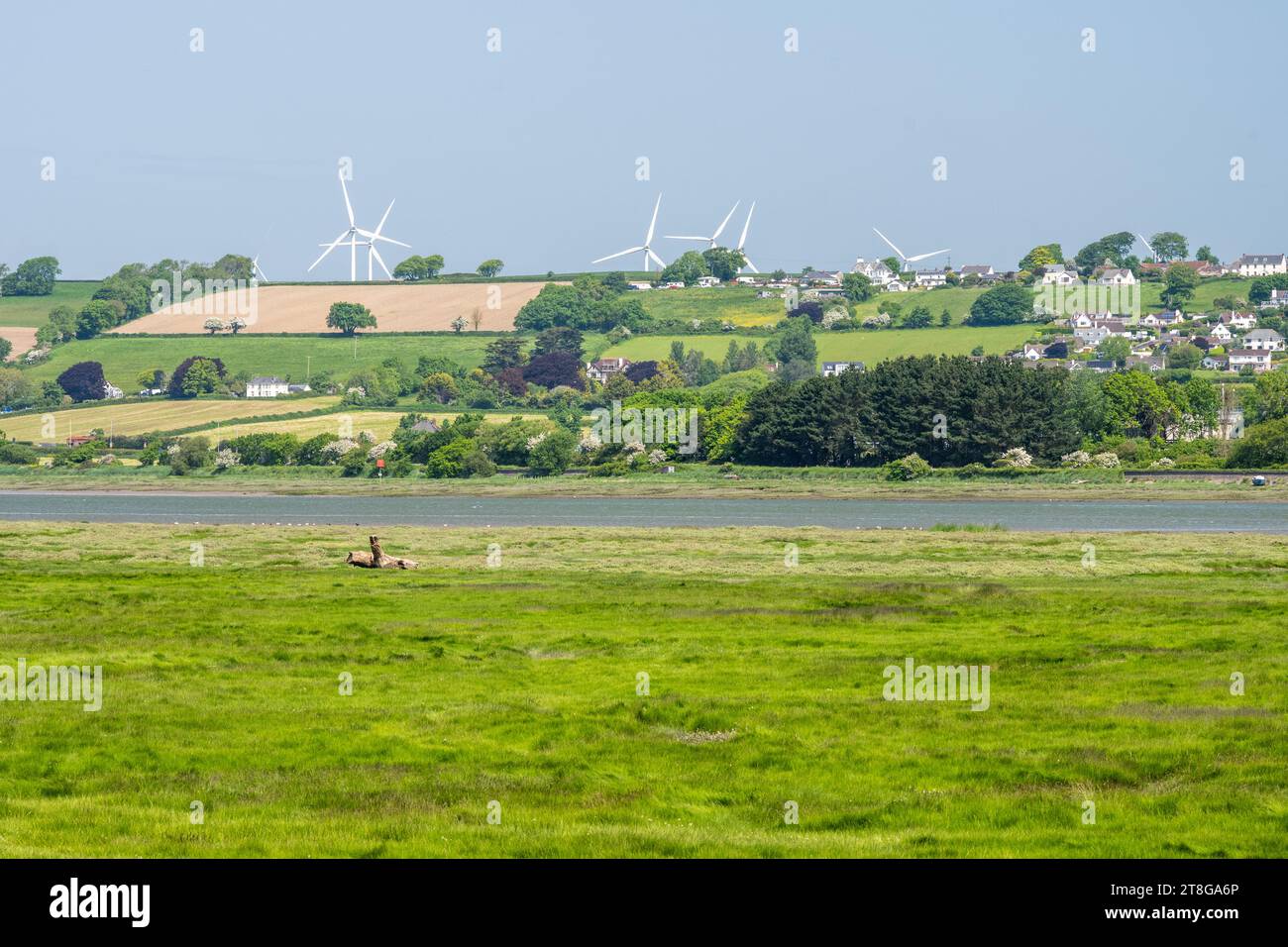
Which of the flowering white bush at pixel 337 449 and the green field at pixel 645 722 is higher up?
the green field at pixel 645 722

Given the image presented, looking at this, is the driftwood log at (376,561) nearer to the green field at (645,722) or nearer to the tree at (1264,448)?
the green field at (645,722)

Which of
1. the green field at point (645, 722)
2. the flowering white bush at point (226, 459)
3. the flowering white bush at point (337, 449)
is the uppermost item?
the green field at point (645, 722)

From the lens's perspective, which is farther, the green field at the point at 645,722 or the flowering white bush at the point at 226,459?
the flowering white bush at the point at 226,459

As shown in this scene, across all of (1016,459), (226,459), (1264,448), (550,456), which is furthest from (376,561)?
(226,459)

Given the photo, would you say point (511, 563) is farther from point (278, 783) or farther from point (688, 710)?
point (278, 783)

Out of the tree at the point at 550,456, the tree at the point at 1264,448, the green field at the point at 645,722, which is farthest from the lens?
the tree at the point at 550,456

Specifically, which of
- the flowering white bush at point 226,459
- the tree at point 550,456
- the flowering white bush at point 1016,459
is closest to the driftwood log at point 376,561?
the flowering white bush at point 1016,459
